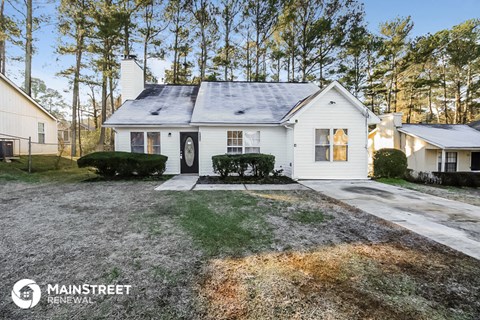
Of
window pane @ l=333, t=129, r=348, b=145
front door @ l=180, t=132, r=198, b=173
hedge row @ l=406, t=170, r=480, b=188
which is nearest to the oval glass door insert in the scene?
front door @ l=180, t=132, r=198, b=173

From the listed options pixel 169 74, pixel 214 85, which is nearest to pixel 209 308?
pixel 214 85

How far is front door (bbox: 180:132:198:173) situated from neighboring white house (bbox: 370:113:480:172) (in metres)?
14.2

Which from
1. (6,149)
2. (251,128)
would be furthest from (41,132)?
(251,128)

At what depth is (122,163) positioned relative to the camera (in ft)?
31.2

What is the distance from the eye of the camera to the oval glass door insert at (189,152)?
11250mm

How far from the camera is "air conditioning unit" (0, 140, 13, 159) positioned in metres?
12.3

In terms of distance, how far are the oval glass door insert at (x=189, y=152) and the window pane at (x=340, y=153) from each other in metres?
6.72

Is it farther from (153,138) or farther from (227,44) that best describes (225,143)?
(227,44)

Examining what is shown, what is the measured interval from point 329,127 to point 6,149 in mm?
17281

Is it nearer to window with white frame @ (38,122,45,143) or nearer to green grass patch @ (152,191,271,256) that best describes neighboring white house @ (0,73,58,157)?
window with white frame @ (38,122,45,143)

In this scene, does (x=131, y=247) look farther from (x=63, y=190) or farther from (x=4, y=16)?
(x=4, y=16)

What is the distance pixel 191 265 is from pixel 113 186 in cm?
684

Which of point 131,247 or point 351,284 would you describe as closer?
point 351,284

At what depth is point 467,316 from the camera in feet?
6.30
